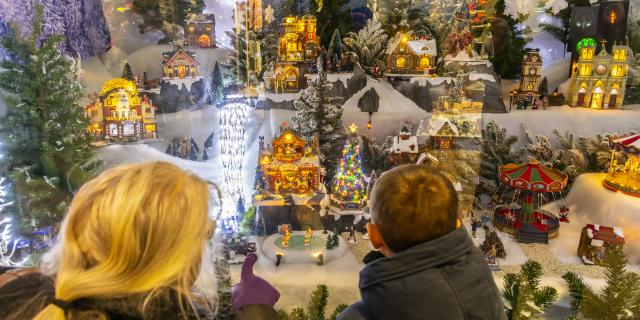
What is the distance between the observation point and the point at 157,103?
487cm

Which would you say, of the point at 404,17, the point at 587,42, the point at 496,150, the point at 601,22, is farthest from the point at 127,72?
the point at 601,22

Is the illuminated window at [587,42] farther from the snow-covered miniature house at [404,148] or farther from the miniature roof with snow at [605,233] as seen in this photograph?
the snow-covered miniature house at [404,148]

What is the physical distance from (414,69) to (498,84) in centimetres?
94

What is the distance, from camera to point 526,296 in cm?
245

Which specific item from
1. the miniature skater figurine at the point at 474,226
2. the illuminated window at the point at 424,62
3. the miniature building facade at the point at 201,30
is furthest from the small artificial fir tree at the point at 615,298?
the miniature building facade at the point at 201,30

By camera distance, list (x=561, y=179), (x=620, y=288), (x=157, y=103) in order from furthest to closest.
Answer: (x=157, y=103)
(x=561, y=179)
(x=620, y=288)

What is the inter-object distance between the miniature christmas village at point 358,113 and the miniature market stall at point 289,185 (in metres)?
0.01

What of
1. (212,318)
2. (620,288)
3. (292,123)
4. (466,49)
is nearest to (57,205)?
(292,123)

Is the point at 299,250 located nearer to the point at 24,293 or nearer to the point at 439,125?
the point at 439,125

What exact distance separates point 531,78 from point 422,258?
4694 millimetres

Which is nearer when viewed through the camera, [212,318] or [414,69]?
[212,318]

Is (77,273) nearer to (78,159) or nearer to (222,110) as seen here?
(78,159)

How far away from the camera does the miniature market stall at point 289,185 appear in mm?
4391

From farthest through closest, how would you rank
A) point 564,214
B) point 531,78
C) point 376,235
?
point 531,78, point 564,214, point 376,235
